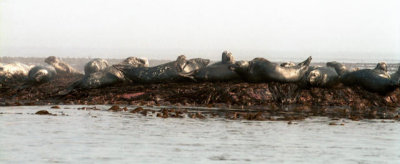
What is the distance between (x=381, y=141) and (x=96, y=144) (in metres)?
4.47

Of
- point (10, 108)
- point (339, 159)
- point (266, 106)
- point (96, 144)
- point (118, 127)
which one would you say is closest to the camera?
point (339, 159)

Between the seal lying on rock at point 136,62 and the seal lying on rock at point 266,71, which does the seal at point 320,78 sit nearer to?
the seal lying on rock at point 266,71

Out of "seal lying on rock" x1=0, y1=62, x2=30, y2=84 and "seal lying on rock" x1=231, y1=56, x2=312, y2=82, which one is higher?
"seal lying on rock" x1=231, y1=56, x2=312, y2=82

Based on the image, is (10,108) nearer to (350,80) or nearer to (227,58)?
(227,58)

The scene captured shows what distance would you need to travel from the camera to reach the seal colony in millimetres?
17125

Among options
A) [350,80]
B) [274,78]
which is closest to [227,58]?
[274,78]

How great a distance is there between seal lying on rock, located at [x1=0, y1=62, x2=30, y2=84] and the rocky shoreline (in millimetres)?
2914

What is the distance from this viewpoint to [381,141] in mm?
10375

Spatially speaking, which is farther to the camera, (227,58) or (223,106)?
(227,58)

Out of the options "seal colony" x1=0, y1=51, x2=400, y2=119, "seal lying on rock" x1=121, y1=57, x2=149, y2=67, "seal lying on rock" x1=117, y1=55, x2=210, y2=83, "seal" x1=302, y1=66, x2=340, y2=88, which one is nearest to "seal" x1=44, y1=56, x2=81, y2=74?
"seal lying on rock" x1=121, y1=57, x2=149, y2=67

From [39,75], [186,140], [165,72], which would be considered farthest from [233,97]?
[186,140]

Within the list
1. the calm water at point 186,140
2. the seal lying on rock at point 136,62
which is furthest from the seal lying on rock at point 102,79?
the calm water at point 186,140

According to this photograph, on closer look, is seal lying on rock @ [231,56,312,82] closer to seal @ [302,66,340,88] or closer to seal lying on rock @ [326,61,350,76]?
seal @ [302,66,340,88]

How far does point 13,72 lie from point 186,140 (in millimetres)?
12872
